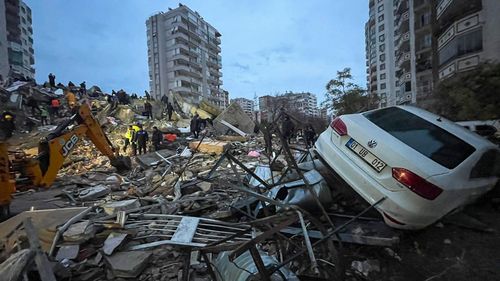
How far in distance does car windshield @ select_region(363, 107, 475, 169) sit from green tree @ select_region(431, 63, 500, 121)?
26.2ft

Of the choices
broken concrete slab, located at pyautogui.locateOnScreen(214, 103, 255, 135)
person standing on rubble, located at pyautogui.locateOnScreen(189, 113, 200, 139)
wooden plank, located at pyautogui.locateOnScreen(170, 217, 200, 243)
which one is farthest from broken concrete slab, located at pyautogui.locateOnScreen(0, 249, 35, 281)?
broken concrete slab, located at pyautogui.locateOnScreen(214, 103, 255, 135)

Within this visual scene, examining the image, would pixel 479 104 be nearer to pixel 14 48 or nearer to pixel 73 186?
pixel 73 186

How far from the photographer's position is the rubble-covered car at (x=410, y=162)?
3.06m

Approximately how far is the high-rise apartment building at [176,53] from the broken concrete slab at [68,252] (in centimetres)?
6191

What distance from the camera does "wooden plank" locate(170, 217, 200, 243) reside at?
151 inches

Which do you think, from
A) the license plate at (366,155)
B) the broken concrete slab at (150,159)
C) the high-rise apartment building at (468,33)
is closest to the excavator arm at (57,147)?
the broken concrete slab at (150,159)

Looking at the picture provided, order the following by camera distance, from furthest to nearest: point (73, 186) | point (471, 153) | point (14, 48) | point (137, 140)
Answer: point (14, 48) → point (137, 140) → point (73, 186) → point (471, 153)

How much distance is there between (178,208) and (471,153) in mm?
4448

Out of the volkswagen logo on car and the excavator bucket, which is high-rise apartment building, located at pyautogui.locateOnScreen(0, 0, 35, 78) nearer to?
the excavator bucket

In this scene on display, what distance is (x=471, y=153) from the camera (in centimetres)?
340

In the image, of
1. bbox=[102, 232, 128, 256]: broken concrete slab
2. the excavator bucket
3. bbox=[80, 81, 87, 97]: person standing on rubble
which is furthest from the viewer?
bbox=[80, 81, 87, 97]: person standing on rubble

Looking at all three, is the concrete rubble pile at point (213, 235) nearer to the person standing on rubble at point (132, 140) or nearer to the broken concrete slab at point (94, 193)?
the broken concrete slab at point (94, 193)

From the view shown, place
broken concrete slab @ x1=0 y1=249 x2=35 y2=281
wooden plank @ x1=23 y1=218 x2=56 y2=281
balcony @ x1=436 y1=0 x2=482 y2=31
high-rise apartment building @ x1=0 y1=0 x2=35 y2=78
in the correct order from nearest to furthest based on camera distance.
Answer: broken concrete slab @ x1=0 y1=249 x2=35 y2=281
wooden plank @ x1=23 y1=218 x2=56 y2=281
balcony @ x1=436 y1=0 x2=482 y2=31
high-rise apartment building @ x1=0 y1=0 x2=35 y2=78

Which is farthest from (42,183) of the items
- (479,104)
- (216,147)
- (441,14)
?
(441,14)
